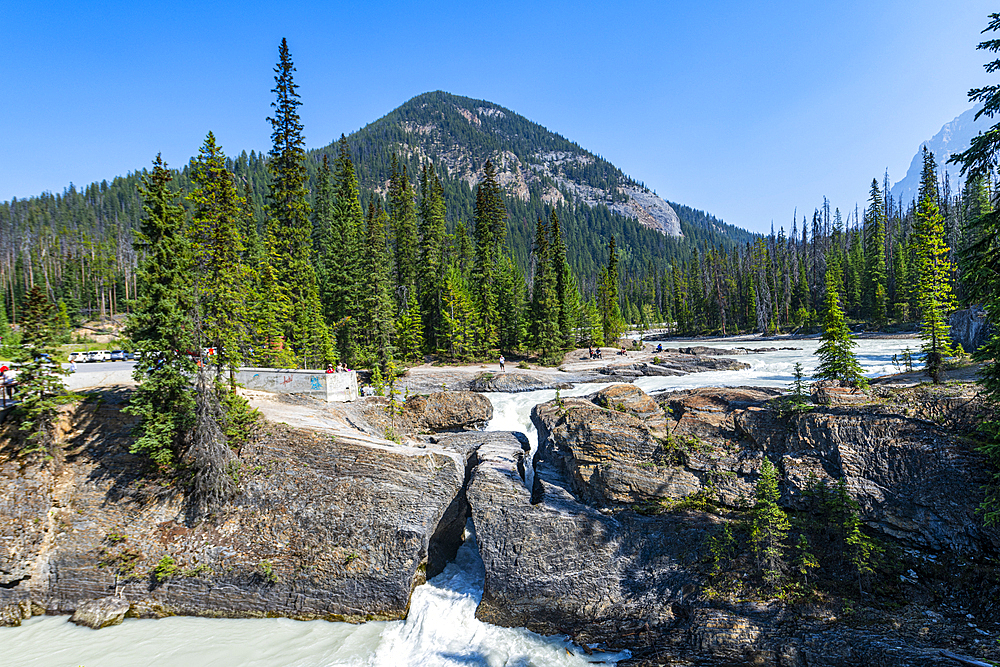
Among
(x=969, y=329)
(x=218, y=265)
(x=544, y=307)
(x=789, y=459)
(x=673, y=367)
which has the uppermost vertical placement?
(x=218, y=265)

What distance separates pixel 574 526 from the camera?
1285 cm

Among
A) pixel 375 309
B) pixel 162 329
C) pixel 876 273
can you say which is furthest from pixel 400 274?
pixel 876 273

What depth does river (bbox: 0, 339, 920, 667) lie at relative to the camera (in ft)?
36.5

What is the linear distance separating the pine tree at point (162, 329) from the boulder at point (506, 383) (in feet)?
74.4

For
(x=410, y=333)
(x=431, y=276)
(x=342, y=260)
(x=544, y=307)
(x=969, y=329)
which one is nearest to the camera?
(x=969, y=329)

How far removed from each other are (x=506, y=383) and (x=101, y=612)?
26.7 m

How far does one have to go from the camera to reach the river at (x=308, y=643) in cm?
1112

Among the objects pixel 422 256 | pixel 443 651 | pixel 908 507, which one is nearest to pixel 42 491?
pixel 443 651

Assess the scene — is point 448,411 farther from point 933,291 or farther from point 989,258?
point 933,291

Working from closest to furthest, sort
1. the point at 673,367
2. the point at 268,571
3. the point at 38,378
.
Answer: the point at 268,571, the point at 38,378, the point at 673,367

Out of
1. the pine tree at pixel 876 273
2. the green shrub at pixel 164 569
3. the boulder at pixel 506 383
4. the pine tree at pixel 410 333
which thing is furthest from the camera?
the pine tree at pixel 876 273

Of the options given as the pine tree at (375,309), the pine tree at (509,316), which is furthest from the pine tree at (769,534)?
the pine tree at (509,316)

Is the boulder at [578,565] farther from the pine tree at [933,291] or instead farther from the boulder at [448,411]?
the pine tree at [933,291]

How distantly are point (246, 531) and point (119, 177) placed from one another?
736ft
